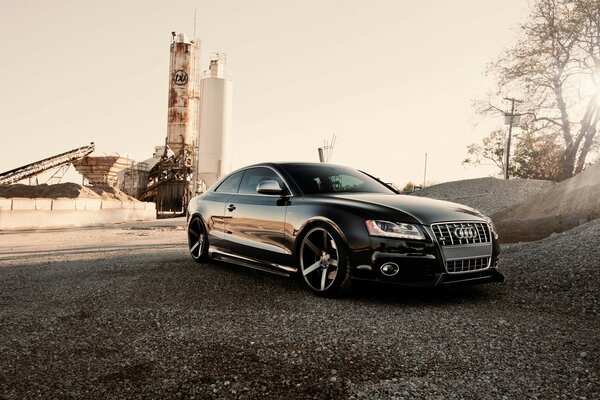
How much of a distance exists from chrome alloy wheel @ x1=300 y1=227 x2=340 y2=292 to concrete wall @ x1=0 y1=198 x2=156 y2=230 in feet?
41.3

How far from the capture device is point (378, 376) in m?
3.30

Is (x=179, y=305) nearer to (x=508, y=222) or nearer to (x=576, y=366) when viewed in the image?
(x=576, y=366)

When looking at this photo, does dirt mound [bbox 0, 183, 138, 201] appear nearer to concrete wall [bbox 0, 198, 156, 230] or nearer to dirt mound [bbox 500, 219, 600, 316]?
concrete wall [bbox 0, 198, 156, 230]

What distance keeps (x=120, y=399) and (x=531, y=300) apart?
176 inches

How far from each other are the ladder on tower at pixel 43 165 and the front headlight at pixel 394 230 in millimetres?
41393

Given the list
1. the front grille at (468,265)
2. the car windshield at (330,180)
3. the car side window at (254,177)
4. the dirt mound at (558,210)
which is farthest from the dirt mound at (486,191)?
the front grille at (468,265)

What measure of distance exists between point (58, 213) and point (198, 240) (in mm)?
11311

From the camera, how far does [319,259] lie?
5.61 m

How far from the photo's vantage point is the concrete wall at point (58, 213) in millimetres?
15453

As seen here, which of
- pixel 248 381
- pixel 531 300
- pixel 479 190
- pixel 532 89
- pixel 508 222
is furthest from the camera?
pixel 532 89

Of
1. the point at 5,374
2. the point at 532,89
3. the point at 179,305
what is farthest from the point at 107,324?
the point at 532,89

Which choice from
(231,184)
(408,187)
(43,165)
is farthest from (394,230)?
(408,187)

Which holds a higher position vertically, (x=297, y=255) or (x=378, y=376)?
(x=297, y=255)

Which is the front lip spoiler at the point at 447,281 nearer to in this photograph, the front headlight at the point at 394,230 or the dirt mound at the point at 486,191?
the front headlight at the point at 394,230
